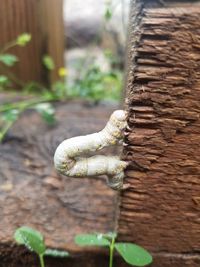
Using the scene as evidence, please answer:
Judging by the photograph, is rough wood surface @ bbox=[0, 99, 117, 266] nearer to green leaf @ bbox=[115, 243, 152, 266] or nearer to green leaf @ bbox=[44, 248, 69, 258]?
green leaf @ bbox=[44, 248, 69, 258]

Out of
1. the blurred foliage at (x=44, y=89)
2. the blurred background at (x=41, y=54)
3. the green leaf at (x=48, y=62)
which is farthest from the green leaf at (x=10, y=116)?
the green leaf at (x=48, y=62)

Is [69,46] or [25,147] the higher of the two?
[25,147]

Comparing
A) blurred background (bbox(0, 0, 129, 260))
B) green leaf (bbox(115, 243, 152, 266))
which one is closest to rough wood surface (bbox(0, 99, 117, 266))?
blurred background (bbox(0, 0, 129, 260))

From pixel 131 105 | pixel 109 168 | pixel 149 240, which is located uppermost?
pixel 131 105

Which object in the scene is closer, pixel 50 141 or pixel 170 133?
pixel 170 133

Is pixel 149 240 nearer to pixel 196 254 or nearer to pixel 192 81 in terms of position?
pixel 196 254

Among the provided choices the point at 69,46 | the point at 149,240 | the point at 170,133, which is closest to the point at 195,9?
the point at 170,133

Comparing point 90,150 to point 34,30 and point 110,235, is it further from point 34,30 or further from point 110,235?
point 34,30
